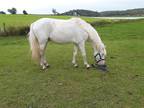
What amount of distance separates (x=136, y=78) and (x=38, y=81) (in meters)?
2.65

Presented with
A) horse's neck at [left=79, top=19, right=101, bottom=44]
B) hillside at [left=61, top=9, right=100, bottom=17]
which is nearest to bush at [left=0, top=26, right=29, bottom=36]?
horse's neck at [left=79, top=19, right=101, bottom=44]

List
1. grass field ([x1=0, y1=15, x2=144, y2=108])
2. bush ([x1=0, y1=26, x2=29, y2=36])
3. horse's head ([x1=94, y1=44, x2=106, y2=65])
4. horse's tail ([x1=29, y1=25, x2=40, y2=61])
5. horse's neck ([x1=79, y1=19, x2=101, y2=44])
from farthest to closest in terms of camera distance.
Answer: bush ([x1=0, y1=26, x2=29, y2=36]) < horse's tail ([x1=29, y1=25, x2=40, y2=61]) < horse's neck ([x1=79, y1=19, x2=101, y2=44]) < horse's head ([x1=94, y1=44, x2=106, y2=65]) < grass field ([x1=0, y1=15, x2=144, y2=108])

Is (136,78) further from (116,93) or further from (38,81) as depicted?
(38,81)

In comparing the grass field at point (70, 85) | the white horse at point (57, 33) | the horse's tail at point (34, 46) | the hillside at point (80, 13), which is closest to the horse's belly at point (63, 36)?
the white horse at point (57, 33)

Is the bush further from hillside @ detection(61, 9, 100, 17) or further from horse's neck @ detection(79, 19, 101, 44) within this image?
hillside @ detection(61, 9, 100, 17)

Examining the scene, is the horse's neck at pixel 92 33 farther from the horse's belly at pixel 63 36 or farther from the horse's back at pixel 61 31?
the horse's belly at pixel 63 36

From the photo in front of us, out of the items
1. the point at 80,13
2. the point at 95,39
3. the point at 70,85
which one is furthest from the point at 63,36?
the point at 80,13

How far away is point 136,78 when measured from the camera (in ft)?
31.1

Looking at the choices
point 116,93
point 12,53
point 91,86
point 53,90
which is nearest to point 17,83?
point 53,90

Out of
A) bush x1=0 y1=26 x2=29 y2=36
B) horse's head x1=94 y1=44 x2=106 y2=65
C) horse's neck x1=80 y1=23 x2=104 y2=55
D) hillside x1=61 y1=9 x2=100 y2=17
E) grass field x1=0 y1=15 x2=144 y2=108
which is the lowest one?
hillside x1=61 y1=9 x2=100 y2=17

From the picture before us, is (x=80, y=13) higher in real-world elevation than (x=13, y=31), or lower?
lower

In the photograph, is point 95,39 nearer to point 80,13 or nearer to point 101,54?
point 101,54

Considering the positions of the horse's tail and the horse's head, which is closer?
the horse's head

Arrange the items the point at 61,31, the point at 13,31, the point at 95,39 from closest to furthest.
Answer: the point at 95,39 < the point at 61,31 < the point at 13,31
